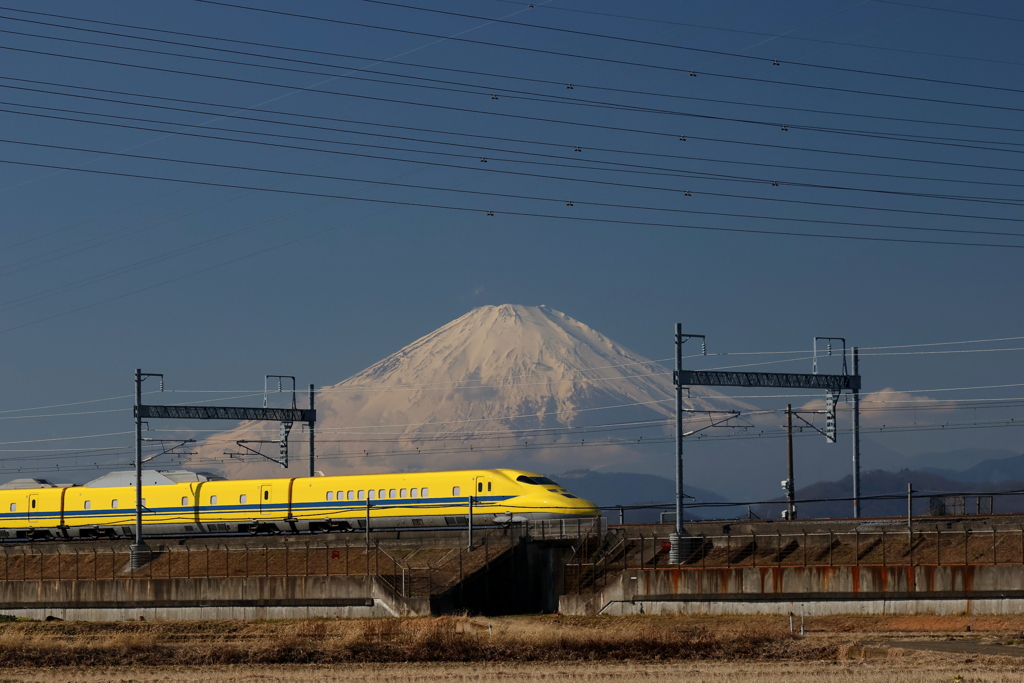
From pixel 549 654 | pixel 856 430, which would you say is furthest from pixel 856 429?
pixel 549 654

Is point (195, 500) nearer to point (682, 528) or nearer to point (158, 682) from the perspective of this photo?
point (682, 528)

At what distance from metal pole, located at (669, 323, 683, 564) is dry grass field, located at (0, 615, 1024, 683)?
856 centimetres

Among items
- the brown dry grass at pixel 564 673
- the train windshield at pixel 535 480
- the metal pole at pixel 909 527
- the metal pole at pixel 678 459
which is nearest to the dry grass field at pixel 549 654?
the brown dry grass at pixel 564 673

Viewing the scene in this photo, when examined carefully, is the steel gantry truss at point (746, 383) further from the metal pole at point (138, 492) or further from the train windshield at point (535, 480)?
the metal pole at point (138, 492)

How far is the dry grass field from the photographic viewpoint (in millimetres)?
31672

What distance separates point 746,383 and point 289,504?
26.0m

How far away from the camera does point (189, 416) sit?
2717 inches

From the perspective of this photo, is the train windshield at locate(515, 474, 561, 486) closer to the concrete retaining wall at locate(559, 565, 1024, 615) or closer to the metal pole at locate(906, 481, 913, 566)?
the concrete retaining wall at locate(559, 565, 1024, 615)

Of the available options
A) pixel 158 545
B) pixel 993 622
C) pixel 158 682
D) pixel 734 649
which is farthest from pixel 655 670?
pixel 158 545

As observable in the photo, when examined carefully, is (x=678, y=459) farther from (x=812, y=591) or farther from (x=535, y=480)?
(x=535, y=480)

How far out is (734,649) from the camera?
35.5 m

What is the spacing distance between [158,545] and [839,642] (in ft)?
132

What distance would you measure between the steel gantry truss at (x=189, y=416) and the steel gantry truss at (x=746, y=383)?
26410mm

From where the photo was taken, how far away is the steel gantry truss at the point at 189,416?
201 ft
